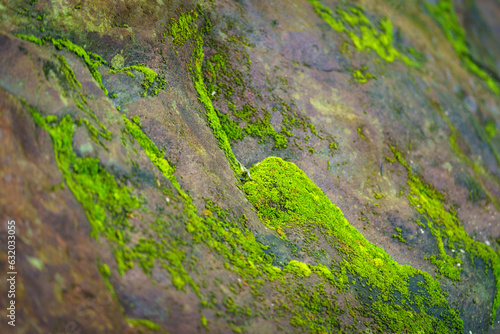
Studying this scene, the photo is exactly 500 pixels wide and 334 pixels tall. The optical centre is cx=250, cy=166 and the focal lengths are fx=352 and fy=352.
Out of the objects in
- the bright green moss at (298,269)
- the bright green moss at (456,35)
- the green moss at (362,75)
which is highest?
the bright green moss at (456,35)

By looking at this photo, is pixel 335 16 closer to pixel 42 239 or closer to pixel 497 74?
pixel 42 239

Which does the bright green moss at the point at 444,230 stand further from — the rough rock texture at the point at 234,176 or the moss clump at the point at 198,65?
the moss clump at the point at 198,65

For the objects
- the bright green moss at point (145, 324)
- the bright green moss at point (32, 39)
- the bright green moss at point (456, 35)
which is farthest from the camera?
the bright green moss at point (456, 35)

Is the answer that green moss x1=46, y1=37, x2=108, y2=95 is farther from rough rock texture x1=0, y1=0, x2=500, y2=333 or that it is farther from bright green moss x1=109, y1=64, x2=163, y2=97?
bright green moss x1=109, y1=64, x2=163, y2=97

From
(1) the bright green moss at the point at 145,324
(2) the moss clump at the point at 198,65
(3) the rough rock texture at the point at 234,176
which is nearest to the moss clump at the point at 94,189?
(3) the rough rock texture at the point at 234,176

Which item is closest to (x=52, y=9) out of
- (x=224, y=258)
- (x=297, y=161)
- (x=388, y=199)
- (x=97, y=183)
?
(x=97, y=183)

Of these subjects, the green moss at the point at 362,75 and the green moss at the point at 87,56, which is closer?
the green moss at the point at 87,56
